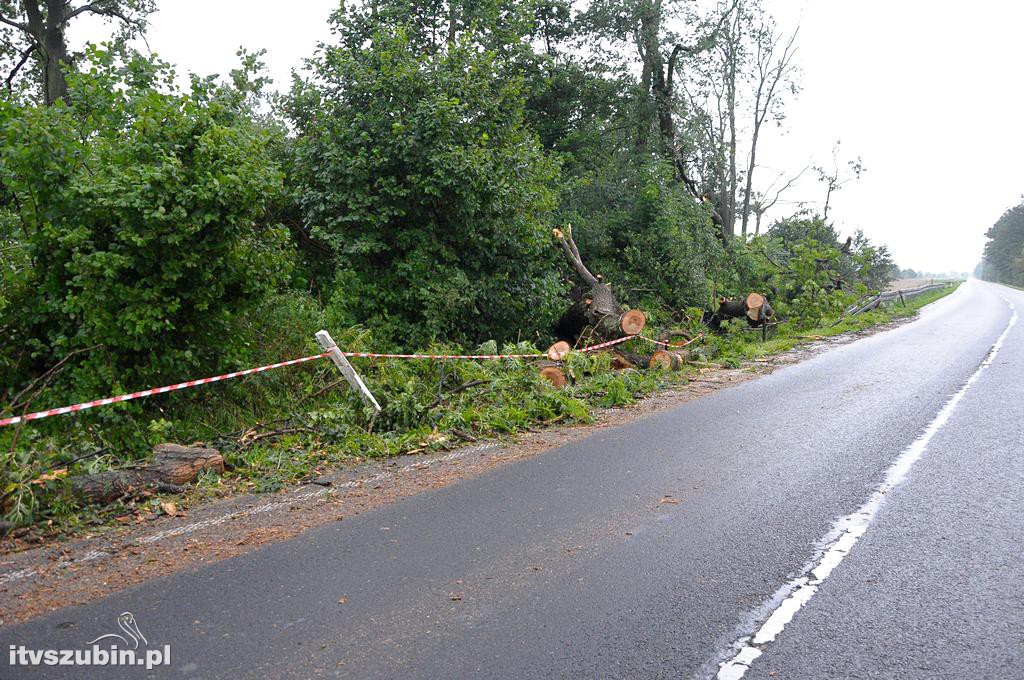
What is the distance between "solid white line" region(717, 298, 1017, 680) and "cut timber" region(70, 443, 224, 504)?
16.1 ft

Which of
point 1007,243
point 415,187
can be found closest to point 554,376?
point 415,187

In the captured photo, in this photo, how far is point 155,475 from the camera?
6176 millimetres

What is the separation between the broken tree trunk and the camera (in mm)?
15000

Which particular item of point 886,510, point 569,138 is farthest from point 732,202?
point 886,510

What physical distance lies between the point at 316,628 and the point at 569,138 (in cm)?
1897

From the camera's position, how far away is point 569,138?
21.0 metres

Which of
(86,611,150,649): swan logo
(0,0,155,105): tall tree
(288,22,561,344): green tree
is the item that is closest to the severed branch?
(0,0,155,105): tall tree

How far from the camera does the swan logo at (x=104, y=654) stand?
349 centimetres

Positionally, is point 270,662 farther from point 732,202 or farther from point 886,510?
point 732,202

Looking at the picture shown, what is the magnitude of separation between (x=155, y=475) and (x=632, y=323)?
10.6 metres

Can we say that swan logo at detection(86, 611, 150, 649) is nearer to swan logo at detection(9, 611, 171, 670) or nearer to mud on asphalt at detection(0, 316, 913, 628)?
swan logo at detection(9, 611, 171, 670)

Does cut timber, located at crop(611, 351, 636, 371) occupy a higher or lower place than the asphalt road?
higher

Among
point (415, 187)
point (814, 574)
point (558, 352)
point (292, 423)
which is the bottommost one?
point (814, 574)

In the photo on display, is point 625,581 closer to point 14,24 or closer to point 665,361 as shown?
point 665,361
